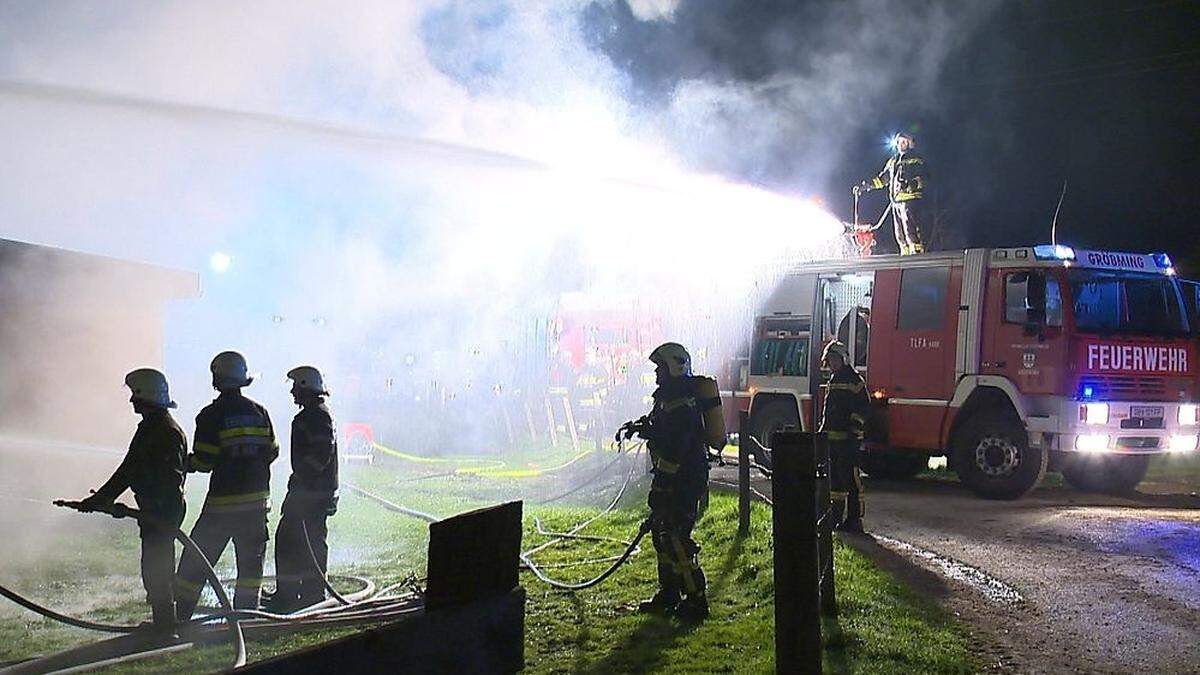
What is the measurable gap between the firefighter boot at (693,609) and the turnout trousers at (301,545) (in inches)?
98.5

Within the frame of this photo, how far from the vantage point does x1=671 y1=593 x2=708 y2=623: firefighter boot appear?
6.29 metres

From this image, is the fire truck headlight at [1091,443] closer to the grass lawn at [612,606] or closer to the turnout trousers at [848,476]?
the turnout trousers at [848,476]

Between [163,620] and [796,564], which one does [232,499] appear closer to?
[163,620]

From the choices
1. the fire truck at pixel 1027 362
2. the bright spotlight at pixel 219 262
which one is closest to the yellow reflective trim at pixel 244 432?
the fire truck at pixel 1027 362

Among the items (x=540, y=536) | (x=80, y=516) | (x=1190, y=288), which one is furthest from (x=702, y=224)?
(x=80, y=516)

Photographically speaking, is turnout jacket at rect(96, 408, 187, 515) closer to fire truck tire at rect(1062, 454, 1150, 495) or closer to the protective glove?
the protective glove

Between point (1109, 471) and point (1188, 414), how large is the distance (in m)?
1.16

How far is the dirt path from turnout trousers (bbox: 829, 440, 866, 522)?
0.31 metres

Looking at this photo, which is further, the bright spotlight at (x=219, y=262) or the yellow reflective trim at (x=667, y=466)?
the bright spotlight at (x=219, y=262)

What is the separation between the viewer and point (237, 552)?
6.66 meters

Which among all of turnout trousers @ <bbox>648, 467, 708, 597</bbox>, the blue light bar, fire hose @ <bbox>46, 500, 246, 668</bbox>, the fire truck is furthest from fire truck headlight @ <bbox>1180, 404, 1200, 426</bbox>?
fire hose @ <bbox>46, 500, 246, 668</bbox>

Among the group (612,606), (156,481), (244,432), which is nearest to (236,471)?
→ (244,432)

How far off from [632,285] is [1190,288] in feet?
32.6

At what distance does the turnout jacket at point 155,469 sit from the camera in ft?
20.2
